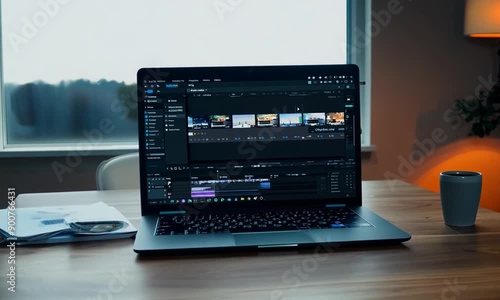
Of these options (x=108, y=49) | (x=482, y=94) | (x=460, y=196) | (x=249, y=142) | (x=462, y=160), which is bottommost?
(x=462, y=160)

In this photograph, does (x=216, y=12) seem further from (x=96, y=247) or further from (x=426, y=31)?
(x=96, y=247)

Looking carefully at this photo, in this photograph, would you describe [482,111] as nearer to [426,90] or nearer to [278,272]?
[426,90]

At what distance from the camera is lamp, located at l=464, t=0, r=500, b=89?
9.41 ft

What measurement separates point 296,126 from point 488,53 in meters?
2.32

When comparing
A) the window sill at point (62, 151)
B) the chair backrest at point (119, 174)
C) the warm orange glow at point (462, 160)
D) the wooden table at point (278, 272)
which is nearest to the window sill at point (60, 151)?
the window sill at point (62, 151)

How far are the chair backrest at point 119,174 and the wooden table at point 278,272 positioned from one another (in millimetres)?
850

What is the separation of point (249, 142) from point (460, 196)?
446mm

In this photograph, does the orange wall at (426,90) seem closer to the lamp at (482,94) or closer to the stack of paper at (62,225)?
the lamp at (482,94)

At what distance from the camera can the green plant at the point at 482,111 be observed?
10.2 feet

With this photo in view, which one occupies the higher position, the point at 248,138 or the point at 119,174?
the point at 248,138

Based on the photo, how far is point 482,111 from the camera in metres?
3.11

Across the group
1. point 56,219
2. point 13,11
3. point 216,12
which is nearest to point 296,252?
point 56,219

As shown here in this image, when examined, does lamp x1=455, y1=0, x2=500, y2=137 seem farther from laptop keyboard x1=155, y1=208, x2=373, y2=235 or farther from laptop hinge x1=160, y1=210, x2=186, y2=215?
laptop hinge x1=160, y1=210, x2=186, y2=215

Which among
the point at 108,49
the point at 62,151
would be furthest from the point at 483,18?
the point at 62,151
